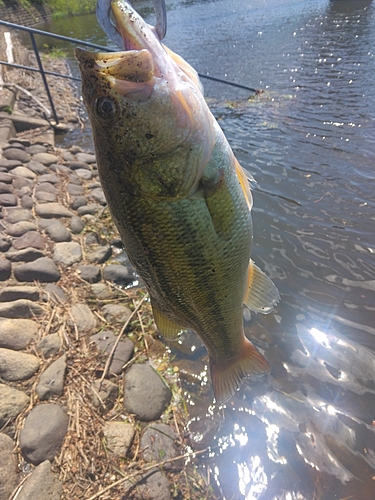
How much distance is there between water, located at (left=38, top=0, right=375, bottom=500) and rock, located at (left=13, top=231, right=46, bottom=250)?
2.41m

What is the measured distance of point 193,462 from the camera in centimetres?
306

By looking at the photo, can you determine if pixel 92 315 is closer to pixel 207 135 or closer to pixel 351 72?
pixel 207 135

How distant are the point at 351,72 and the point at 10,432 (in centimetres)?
1592

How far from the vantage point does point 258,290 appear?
2.32m

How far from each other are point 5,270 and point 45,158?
3983mm

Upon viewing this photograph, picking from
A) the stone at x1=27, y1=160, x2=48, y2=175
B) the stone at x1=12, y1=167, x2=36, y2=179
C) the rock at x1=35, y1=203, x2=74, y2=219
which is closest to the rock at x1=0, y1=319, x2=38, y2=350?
the rock at x1=35, y1=203, x2=74, y2=219

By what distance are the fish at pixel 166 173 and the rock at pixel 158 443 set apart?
1664 mm

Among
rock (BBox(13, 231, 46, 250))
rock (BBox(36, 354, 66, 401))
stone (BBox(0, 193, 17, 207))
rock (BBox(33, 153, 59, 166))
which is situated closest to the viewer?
rock (BBox(36, 354, 66, 401))

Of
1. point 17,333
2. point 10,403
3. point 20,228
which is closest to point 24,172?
point 20,228

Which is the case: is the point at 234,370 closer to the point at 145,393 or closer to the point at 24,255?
the point at 145,393

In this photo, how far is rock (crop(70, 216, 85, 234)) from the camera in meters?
5.42

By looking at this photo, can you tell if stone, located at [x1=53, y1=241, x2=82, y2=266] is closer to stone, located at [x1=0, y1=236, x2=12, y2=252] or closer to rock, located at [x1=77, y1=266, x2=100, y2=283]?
rock, located at [x1=77, y1=266, x2=100, y2=283]

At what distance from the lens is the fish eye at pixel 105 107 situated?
5.12 ft

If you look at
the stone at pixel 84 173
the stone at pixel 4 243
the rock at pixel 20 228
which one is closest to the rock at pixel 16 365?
the stone at pixel 4 243
